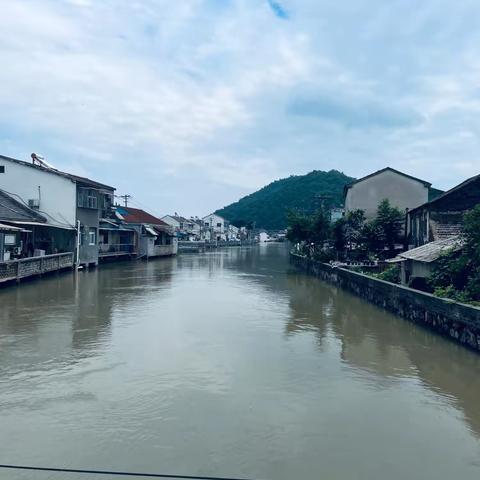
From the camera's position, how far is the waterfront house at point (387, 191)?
39.4 m

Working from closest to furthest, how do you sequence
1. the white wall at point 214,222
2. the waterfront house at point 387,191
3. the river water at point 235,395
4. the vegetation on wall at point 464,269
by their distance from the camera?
the river water at point 235,395
the vegetation on wall at point 464,269
the waterfront house at point 387,191
the white wall at point 214,222

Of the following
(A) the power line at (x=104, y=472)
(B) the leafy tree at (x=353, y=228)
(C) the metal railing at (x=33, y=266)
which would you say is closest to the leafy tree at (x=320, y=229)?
(B) the leafy tree at (x=353, y=228)

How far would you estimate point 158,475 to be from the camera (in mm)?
5840

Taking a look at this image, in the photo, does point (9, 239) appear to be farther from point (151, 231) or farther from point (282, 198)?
point (282, 198)

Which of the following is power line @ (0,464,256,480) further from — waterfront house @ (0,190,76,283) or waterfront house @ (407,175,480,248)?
waterfront house @ (407,175,480,248)

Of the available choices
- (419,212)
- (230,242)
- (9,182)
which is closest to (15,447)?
(419,212)

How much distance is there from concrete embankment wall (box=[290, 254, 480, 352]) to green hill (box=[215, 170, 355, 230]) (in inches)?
3312

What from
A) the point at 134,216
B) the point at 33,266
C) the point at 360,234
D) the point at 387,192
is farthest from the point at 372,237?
the point at 134,216

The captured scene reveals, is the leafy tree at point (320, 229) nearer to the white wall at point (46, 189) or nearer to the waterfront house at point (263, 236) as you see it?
the white wall at point (46, 189)

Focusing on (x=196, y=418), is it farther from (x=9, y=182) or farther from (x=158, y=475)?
(x=9, y=182)

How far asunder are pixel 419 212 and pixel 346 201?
16.9m

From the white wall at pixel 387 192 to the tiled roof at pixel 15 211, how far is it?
2419 centimetres

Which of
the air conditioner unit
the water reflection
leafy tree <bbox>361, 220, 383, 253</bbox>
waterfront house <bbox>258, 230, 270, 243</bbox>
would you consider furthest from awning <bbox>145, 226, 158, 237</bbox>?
waterfront house <bbox>258, 230, 270, 243</bbox>

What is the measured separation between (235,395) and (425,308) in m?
8.63
